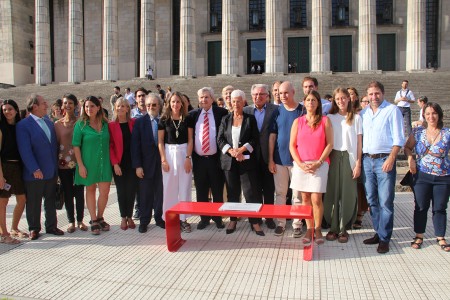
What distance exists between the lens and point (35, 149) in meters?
Result: 6.47

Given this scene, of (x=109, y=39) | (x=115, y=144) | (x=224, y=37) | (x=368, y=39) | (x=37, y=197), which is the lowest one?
(x=37, y=197)

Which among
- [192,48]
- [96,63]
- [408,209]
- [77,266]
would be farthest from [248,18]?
[77,266]

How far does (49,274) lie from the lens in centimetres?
519

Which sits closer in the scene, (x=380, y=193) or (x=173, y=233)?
(x=380, y=193)

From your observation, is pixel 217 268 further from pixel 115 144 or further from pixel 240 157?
pixel 115 144

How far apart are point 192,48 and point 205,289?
25840 mm

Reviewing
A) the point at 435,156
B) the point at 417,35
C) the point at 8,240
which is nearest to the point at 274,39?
the point at 417,35

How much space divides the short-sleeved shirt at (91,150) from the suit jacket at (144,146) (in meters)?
0.48

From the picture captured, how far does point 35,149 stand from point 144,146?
1742mm

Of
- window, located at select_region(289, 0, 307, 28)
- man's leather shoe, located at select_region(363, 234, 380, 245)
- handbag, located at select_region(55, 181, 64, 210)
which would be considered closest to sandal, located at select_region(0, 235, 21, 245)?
handbag, located at select_region(55, 181, 64, 210)

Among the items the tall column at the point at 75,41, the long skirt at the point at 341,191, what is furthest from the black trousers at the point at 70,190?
the tall column at the point at 75,41

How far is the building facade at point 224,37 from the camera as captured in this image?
88.5 feet

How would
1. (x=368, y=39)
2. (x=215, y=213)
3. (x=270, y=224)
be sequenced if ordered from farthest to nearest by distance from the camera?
(x=368, y=39) < (x=270, y=224) < (x=215, y=213)

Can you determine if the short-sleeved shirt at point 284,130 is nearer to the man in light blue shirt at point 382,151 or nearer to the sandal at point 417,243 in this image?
the man in light blue shirt at point 382,151
